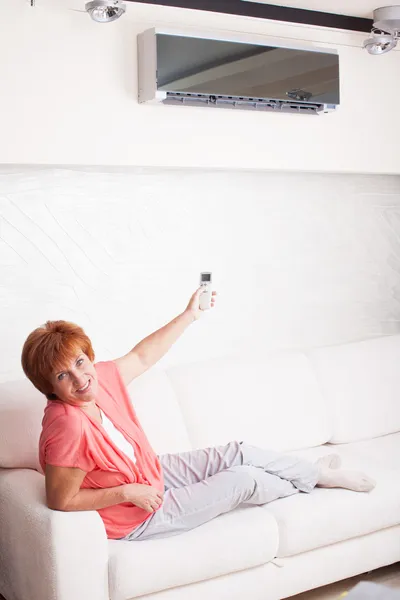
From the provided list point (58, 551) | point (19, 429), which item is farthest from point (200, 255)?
point (58, 551)

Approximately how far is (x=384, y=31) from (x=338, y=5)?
9.5 inches

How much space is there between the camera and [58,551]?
257cm

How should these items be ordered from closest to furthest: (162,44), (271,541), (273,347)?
(271,541) → (162,44) → (273,347)

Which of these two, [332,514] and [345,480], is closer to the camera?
[332,514]

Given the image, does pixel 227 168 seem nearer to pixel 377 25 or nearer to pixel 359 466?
pixel 377 25

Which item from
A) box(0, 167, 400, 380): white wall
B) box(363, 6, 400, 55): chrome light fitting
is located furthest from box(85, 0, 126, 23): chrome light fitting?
box(363, 6, 400, 55): chrome light fitting

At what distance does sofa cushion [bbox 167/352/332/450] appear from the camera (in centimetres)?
351

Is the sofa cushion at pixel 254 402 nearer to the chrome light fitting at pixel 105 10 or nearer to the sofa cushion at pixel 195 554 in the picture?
the sofa cushion at pixel 195 554

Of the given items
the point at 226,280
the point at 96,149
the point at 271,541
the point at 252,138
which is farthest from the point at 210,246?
the point at 271,541

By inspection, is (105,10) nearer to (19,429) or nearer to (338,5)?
(338,5)

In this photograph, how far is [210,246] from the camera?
4.04m

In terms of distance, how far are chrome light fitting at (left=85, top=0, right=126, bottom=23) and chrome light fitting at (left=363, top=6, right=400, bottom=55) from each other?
1.27 metres

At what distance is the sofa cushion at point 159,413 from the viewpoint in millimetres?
3320

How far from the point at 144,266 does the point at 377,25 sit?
1523 mm
